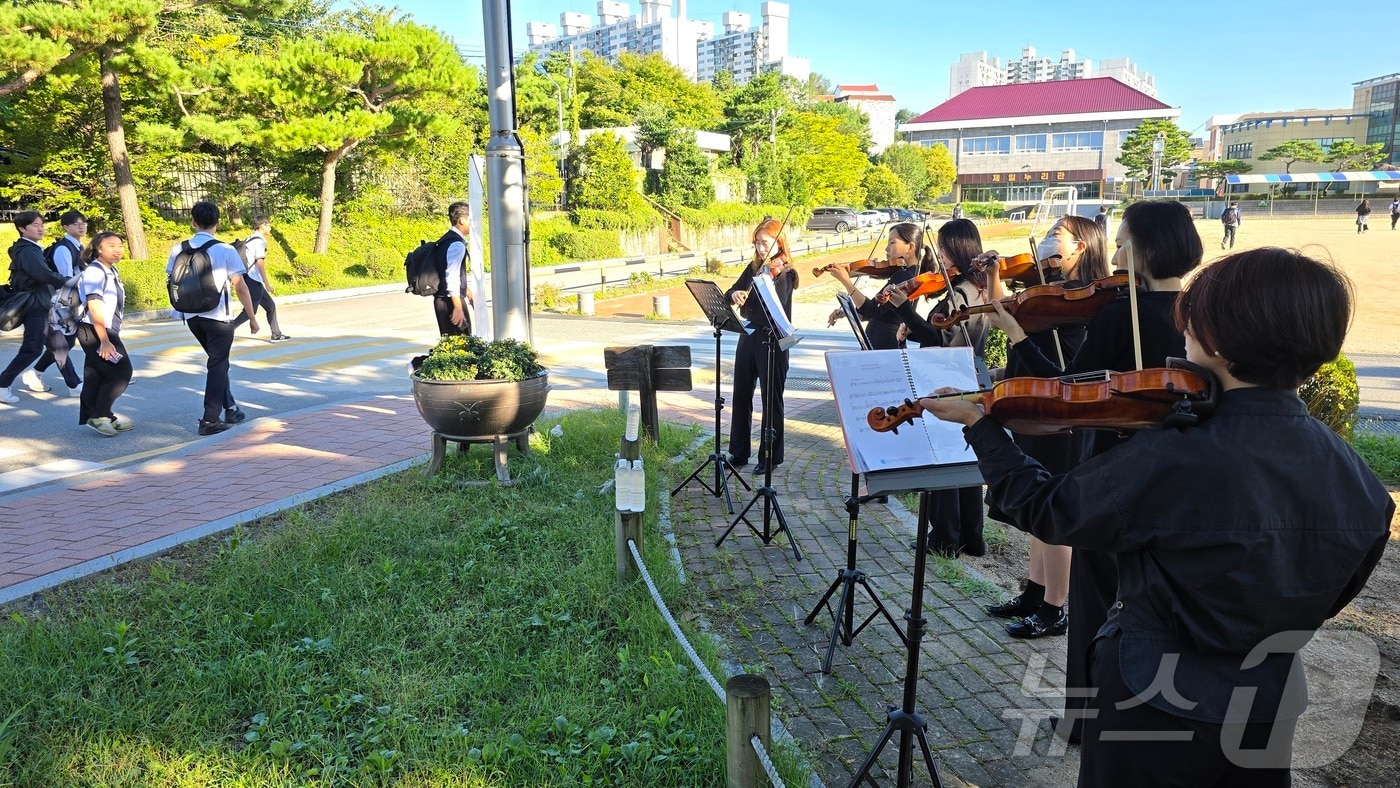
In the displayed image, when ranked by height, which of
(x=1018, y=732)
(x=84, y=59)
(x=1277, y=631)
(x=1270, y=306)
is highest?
(x=84, y=59)

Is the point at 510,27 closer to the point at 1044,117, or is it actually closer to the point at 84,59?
the point at 84,59

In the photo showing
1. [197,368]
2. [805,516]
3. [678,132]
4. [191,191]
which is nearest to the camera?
[805,516]

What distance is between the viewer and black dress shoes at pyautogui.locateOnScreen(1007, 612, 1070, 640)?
14.1 ft

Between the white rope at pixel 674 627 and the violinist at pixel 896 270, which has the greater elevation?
the violinist at pixel 896 270

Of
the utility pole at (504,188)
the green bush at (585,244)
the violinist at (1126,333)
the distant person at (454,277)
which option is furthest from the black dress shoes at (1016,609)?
the green bush at (585,244)

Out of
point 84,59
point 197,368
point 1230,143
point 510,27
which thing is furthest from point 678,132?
point 1230,143

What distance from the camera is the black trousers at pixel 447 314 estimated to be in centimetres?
888

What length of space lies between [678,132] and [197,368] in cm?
3216

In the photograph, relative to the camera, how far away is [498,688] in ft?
12.2

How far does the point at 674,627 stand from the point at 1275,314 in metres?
2.61

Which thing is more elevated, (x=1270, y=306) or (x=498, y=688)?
(x=1270, y=306)

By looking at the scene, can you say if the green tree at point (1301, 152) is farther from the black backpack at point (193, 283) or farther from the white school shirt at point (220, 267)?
the black backpack at point (193, 283)

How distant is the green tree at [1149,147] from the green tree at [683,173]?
158 ft

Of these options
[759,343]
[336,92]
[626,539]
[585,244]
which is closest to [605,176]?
[585,244]
